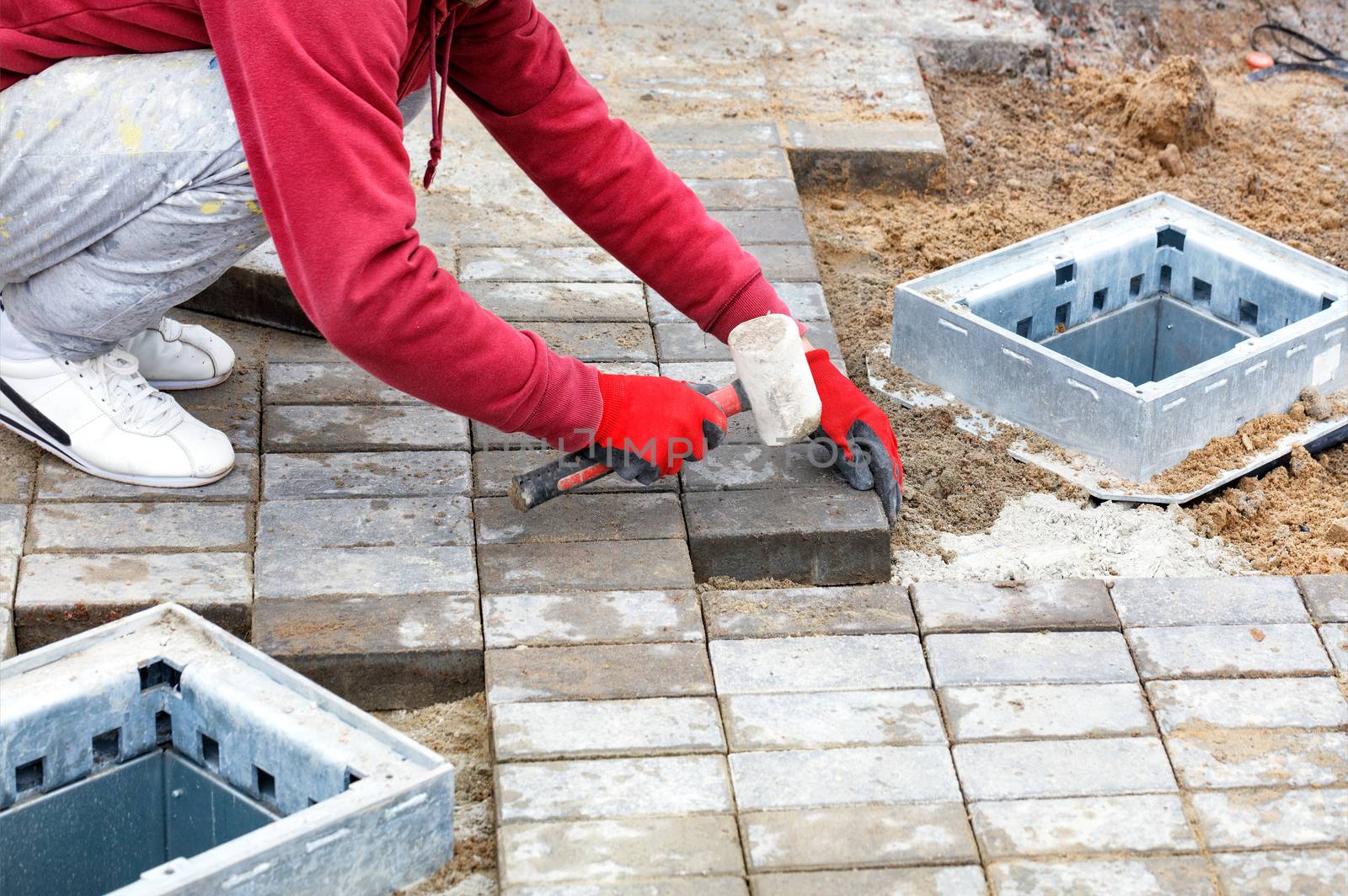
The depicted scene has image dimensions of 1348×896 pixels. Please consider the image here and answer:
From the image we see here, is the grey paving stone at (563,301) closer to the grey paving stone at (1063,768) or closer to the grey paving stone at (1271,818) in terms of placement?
the grey paving stone at (1063,768)

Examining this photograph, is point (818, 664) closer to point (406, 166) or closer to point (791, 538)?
point (791, 538)

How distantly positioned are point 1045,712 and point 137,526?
1.84 meters

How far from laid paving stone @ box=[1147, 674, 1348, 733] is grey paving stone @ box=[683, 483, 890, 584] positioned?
2.17 feet

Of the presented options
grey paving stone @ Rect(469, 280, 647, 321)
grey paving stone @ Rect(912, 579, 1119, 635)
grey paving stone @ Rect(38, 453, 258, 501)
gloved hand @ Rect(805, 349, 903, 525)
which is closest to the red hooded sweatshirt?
gloved hand @ Rect(805, 349, 903, 525)

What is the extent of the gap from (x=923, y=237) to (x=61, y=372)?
8.49 feet

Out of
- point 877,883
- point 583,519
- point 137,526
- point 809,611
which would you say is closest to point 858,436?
point 809,611

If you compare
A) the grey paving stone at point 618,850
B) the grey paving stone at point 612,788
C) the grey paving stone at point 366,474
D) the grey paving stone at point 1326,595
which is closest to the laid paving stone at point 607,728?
the grey paving stone at point 612,788

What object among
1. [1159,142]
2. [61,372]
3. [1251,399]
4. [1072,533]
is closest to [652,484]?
[1072,533]

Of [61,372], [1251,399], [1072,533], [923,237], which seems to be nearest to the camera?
[61,372]

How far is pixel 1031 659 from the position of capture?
289cm

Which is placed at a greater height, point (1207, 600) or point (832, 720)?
point (832, 720)

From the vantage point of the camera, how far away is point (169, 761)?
2.74 metres

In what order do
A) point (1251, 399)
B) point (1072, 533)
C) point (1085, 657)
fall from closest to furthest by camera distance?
1. point (1085, 657)
2. point (1072, 533)
3. point (1251, 399)

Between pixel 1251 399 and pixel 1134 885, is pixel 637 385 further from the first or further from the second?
pixel 1251 399
